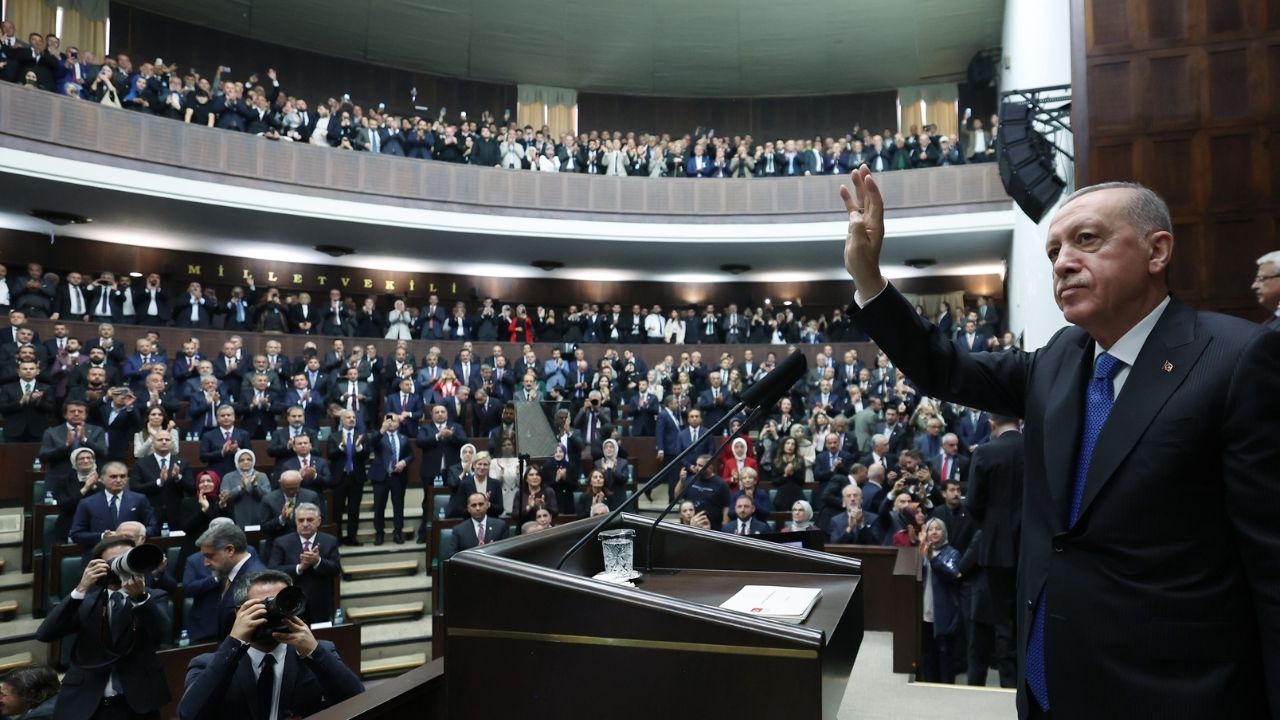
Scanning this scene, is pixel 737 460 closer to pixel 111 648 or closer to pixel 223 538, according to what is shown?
pixel 223 538

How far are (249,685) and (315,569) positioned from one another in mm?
2349

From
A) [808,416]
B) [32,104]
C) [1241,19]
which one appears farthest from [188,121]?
[1241,19]

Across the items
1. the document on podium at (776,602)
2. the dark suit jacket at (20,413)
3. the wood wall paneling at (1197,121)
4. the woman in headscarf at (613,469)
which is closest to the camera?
the document on podium at (776,602)

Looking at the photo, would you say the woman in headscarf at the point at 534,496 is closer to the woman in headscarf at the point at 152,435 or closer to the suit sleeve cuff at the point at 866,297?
the woman in headscarf at the point at 152,435

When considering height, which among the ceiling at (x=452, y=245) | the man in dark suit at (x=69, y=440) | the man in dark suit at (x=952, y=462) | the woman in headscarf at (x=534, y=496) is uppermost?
the ceiling at (x=452, y=245)

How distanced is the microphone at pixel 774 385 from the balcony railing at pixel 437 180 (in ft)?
35.3

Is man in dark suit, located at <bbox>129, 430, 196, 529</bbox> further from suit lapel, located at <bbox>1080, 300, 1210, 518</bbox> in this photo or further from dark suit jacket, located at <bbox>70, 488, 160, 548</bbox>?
suit lapel, located at <bbox>1080, 300, 1210, 518</bbox>

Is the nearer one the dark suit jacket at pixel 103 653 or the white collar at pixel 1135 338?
the white collar at pixel 1135 338

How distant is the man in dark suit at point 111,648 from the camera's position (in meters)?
3.10

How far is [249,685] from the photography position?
248 centimetres

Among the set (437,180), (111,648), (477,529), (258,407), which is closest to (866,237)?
(111,648)

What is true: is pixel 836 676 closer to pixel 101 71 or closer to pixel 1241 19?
pixel 1241 19

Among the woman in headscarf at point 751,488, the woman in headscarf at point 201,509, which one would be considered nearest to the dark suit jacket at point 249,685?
the woman in headscarf at point 201,509

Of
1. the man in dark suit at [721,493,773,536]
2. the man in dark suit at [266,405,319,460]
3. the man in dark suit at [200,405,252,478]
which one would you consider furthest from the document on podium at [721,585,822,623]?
the man in dark suit at [200,405,252,478]
